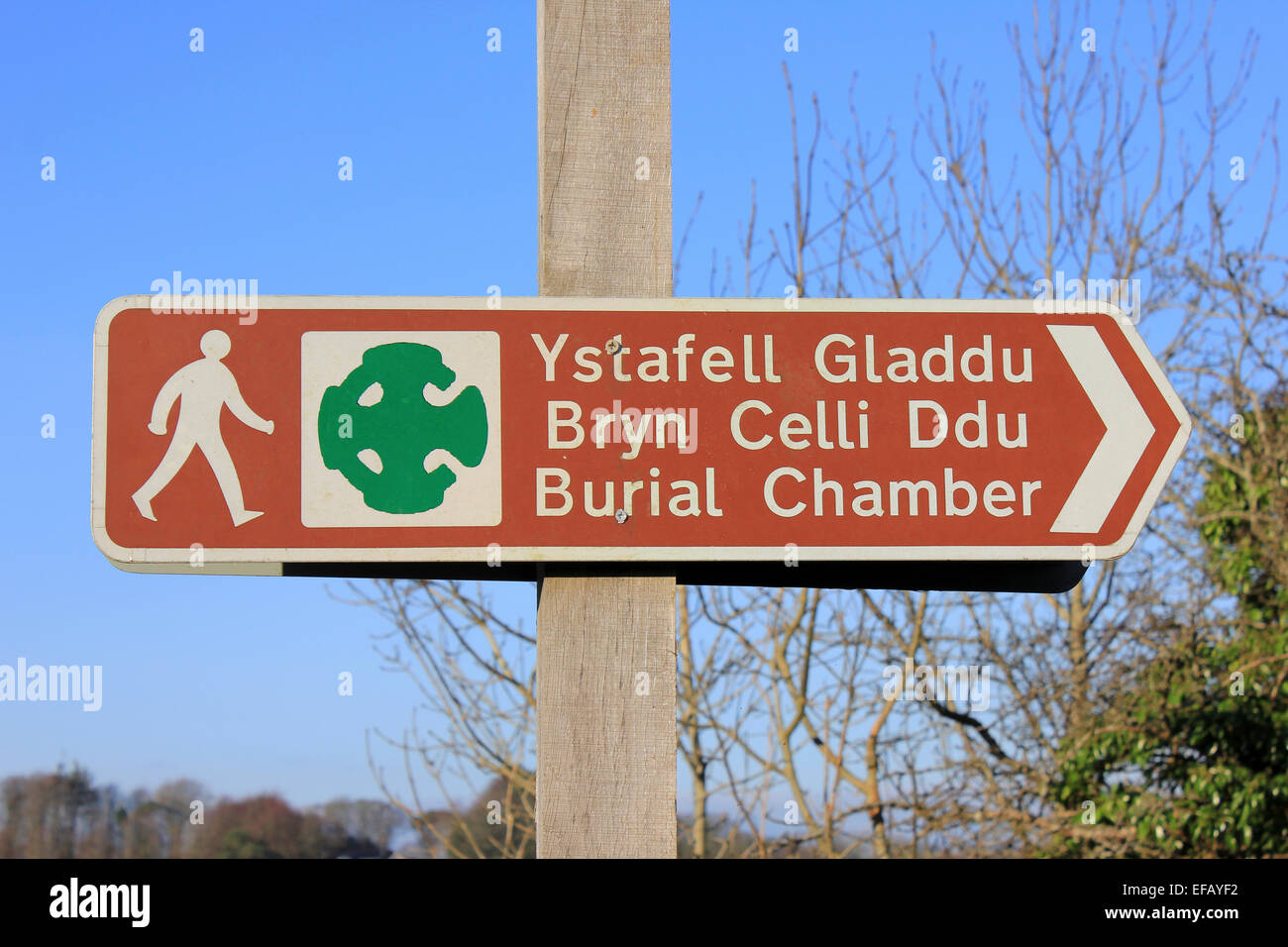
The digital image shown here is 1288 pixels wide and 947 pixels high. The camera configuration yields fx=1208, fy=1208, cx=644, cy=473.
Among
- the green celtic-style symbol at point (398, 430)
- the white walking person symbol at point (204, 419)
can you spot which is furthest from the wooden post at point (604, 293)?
the white walking person symbol at point (204, 419)

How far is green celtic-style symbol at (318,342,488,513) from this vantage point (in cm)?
173

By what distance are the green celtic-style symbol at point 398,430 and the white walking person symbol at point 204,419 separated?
0.35 ft

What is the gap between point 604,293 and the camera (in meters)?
1.83

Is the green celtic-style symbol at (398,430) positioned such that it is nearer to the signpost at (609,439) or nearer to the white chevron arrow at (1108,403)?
the signpost at (609,439)

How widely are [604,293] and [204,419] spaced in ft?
2.00

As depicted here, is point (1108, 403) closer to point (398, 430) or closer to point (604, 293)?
point (604, 293)

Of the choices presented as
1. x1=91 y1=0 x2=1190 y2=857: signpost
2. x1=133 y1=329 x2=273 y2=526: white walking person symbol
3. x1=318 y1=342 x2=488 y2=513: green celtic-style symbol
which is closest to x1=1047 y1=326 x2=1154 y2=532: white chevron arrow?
x1=91 y1=0 x2=1190 y2=857: signpost

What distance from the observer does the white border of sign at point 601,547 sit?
5.57ft
